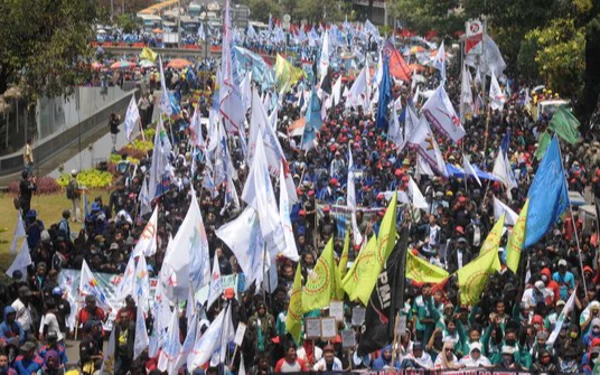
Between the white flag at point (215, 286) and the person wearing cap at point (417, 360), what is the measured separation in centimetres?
324

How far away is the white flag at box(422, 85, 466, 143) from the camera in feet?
87.3

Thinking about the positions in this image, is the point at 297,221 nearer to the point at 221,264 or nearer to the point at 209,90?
the point at 221,264

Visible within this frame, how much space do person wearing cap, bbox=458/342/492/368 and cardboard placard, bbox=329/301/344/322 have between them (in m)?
1.49

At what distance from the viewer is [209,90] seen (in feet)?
167

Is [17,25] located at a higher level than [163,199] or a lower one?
higher

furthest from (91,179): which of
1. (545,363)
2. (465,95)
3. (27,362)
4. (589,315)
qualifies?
(545,363)

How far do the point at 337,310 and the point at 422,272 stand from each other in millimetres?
2270

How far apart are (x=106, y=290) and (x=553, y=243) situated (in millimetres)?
6893

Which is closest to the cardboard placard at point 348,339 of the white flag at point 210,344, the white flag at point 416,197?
the white flag at point 210,344

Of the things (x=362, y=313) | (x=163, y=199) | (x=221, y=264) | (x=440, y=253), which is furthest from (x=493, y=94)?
(x=362, y=313)

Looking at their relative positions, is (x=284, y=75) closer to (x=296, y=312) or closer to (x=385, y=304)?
(x=296, y=312)

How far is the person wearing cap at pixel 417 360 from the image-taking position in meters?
14.4

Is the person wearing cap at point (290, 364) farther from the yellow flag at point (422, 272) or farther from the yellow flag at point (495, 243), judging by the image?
the yellow flag at point (495, 243)

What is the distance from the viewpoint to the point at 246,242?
17.1 meters
